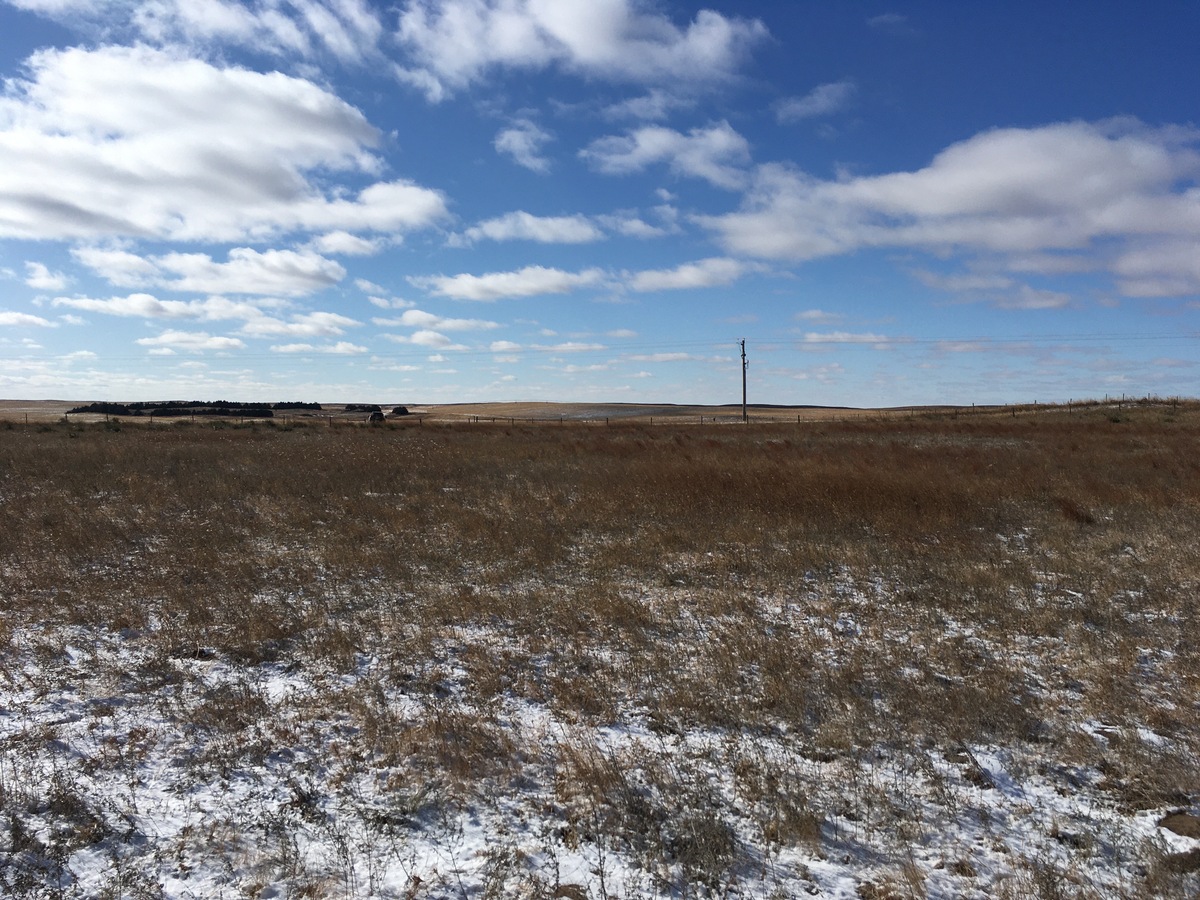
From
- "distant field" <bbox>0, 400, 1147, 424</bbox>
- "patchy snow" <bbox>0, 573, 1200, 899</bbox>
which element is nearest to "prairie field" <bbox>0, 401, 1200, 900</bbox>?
"patchy snow" <bbox>0, 573, 1200, 899</bbox>

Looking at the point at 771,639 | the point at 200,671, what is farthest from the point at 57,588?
the point at 771,639

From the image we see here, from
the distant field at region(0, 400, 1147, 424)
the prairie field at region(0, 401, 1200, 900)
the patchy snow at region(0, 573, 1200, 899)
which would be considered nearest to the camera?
the patchy snow at region(0, 573, 1200, 899)

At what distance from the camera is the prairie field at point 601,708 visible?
3.71 meters

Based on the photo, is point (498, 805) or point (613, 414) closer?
point (498, 805)

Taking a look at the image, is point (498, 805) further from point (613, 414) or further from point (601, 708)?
point (613, 414)

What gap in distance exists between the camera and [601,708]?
548 cm

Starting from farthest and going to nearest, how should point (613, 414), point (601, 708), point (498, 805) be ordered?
point (613, 414), point (601, 708), point (498, 805)

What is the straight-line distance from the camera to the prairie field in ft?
12.2

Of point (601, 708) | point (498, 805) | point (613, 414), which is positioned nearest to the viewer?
point (498, 805)

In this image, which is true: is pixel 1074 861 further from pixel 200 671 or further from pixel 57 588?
pixel 57 588

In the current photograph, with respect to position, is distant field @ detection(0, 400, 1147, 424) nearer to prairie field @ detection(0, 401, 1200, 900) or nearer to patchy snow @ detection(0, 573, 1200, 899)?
prairie field @ detection(0, 401, 1200, 900)

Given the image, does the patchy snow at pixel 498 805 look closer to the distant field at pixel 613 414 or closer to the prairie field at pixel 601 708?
the prairie field at pixel 601 708

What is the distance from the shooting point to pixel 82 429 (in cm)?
4338

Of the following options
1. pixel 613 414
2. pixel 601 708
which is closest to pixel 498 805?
pixel 601 708
